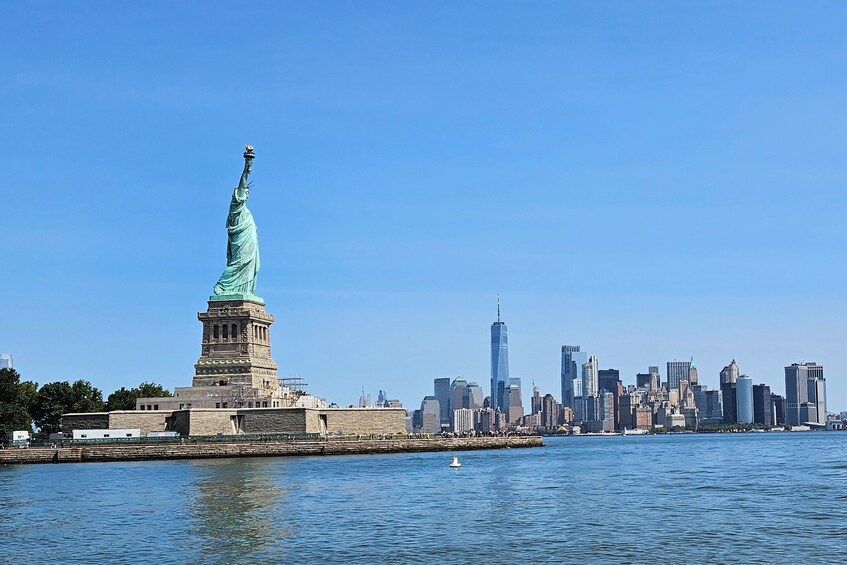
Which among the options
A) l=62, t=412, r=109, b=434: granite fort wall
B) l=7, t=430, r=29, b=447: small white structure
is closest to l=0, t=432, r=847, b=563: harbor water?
l=7, t=430, r=29, b=447: small white structure

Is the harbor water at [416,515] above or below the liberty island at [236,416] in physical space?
below

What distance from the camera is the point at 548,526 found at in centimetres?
4319

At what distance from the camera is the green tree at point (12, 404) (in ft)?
330

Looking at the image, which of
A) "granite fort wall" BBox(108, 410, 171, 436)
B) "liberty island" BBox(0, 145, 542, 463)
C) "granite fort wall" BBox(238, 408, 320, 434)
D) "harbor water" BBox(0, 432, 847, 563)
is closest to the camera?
"harbor water" BBox(0, 432, 847, 563)

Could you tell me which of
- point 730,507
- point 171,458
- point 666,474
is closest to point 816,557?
point 730,507

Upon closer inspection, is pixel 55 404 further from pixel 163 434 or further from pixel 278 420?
pixel 278 420

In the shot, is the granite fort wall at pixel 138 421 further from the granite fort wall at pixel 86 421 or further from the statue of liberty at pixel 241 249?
the statue of liberty at pixel 241 249

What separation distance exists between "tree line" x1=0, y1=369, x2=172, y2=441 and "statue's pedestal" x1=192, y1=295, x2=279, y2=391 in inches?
615

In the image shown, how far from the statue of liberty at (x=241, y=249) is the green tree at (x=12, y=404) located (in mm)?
21140

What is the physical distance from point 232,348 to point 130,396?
20.7 metres

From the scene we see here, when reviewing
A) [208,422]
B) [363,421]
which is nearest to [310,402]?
[363,421]

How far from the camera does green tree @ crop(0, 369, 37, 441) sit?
100688mm

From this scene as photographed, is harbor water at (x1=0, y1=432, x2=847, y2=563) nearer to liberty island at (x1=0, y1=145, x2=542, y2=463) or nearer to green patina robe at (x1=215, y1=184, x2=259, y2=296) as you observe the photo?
liberty island at (x1=0, y1=145, x2=542, y2=463)

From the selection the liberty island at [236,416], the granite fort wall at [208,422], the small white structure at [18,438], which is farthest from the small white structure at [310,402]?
the small white structure at [18,438]
